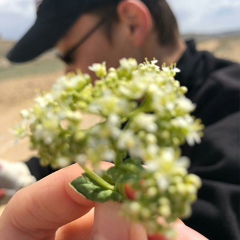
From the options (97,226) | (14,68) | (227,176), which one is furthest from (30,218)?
(14,68)

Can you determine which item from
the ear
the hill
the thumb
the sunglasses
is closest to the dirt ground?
the hill

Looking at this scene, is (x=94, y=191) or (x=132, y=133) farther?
(x=94, y=191)

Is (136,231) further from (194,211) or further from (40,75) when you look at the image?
(40,75)

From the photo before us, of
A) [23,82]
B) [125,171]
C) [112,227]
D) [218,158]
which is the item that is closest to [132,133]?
[125,171]

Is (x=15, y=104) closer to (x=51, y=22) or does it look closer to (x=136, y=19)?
(x=51, y=22)

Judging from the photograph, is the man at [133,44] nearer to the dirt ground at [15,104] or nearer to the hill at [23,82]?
the dirt ground at [15,104]

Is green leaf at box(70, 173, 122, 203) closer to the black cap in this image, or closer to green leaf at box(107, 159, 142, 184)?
green leaf at box(107, 159, 142, 184)

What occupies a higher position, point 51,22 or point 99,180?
point 99,180
